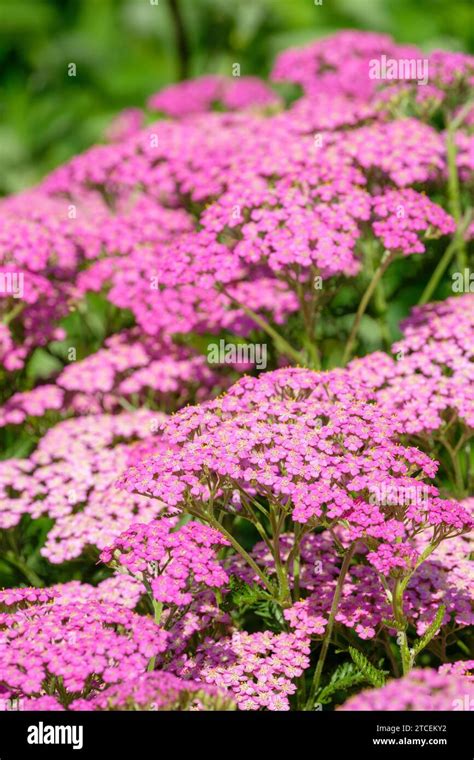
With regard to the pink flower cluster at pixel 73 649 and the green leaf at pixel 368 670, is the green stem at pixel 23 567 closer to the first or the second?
the pink flower cluster at pixel 73 649

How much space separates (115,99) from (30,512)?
11.2 m

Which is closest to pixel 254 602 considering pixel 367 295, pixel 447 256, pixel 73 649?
pixel 73 649

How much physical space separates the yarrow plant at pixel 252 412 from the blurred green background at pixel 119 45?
483 cm

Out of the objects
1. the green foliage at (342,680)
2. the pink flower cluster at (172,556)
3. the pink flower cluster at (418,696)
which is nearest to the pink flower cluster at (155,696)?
the pink flower cluster at (172,556)

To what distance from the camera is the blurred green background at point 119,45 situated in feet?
45.0

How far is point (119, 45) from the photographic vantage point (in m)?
16.3

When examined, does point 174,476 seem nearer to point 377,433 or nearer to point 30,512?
point 377,433

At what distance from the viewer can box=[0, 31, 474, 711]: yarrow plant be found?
15.4ft

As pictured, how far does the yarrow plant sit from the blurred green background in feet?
15.8

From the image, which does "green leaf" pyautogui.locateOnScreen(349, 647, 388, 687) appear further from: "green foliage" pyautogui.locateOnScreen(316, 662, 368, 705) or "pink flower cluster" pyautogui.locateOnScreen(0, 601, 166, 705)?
"pink flower cluster" pyautogui.locateOnScreen(0, 601, 166, 705)

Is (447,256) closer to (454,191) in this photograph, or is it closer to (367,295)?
(454,191)

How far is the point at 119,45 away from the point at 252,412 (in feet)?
41.5
